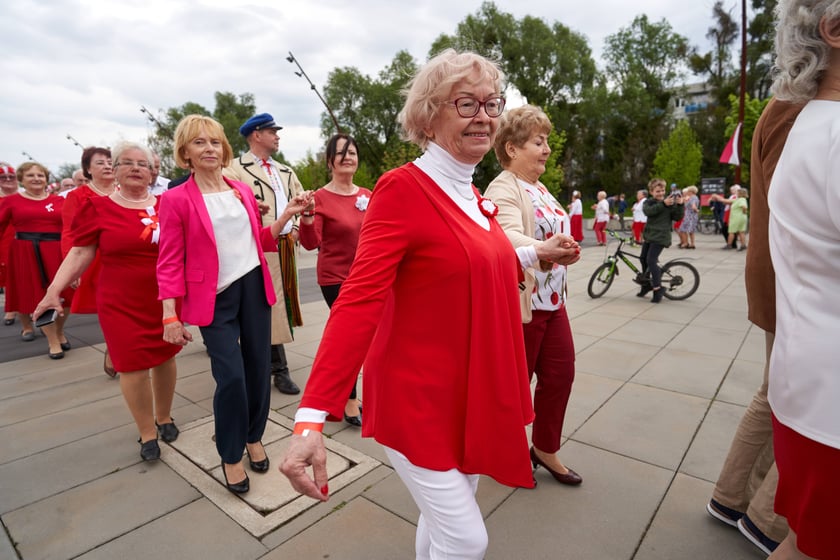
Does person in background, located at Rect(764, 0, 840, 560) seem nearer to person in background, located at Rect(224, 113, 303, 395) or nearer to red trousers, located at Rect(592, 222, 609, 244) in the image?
person in background, located at Rect(224, 113, 303, 395)

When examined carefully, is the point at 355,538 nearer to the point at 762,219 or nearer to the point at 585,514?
the point at 585,514

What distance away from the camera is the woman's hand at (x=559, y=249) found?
1.83 meters

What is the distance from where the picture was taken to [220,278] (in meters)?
2.66

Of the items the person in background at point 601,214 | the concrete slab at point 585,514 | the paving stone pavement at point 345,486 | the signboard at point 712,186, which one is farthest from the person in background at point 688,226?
the concrete slab at point 585,514

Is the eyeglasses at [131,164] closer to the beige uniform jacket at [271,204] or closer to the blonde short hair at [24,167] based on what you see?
the beige uniform jacket at [271,204]

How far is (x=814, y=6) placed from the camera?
48.1 inches

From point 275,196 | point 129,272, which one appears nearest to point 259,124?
point 275,196

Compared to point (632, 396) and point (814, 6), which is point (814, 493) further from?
point (632, 396)

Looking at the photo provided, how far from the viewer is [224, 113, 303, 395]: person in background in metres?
4.05

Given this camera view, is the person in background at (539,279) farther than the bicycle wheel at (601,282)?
No

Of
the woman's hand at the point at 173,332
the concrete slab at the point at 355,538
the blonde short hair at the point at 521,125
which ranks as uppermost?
the blonde short hair at the point at 521,125

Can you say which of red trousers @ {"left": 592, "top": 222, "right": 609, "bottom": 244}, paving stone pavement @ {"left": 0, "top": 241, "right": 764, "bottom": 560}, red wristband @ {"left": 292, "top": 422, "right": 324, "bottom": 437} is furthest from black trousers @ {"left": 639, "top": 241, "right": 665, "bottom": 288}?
red trousers @ {"left": 592, "top": 222, "right": 609, "bottom": 244}

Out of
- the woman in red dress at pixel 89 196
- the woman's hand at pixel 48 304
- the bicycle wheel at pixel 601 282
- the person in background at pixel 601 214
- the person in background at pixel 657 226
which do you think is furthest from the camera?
the person in background at pixel 601 214

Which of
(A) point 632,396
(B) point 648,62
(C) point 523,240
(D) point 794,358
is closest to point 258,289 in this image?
(C) point 523,240
